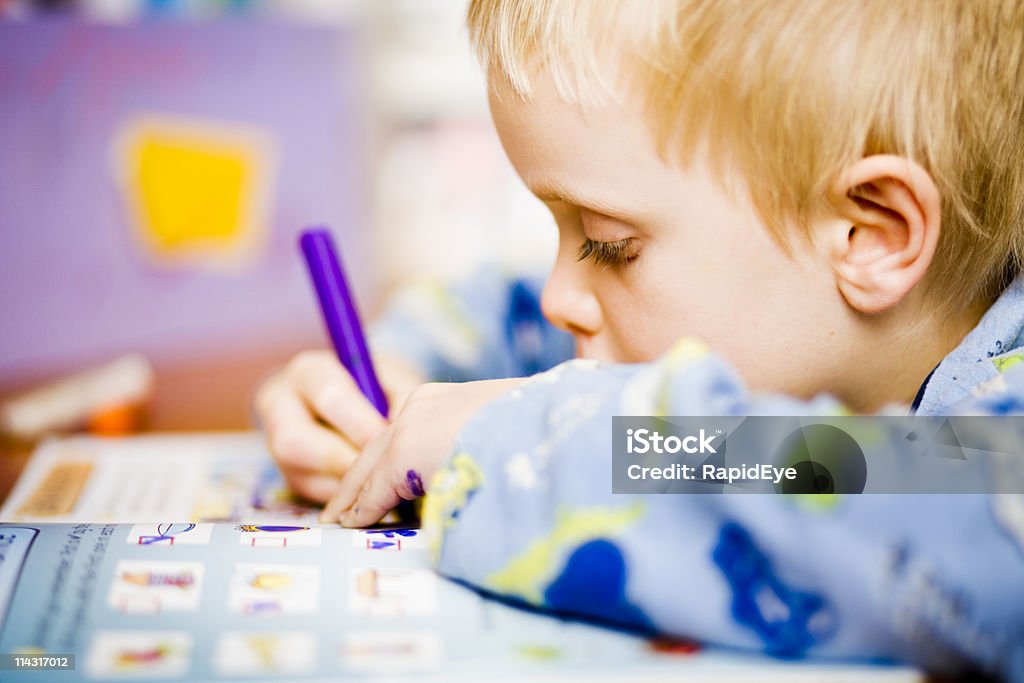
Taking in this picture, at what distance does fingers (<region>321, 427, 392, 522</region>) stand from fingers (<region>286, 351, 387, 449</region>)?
0.08 metres

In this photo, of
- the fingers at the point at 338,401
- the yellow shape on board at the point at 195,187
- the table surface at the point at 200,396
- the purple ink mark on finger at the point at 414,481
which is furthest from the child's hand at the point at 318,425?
the yellow shape on board at the point at 195,187

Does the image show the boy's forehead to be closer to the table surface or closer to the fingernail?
the fingernail

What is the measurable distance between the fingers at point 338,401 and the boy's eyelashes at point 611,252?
6.3 inches

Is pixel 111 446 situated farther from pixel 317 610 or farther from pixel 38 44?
pixel 38 44

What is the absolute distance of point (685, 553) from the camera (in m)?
0.36

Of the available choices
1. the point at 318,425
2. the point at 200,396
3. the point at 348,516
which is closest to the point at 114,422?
the point at 200,396

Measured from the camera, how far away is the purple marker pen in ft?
2.00

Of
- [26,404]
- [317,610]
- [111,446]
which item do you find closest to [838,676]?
[317,610]

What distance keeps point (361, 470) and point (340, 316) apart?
16 centimetres

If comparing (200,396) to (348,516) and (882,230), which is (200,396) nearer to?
(348,516)

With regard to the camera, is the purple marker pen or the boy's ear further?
the purple marker pen

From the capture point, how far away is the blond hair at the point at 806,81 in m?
0.48

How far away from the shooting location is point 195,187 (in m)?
1.15

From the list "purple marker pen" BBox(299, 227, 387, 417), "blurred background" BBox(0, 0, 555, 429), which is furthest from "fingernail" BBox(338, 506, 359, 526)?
"blurred background" BBox(0, 0, 555, 429)
